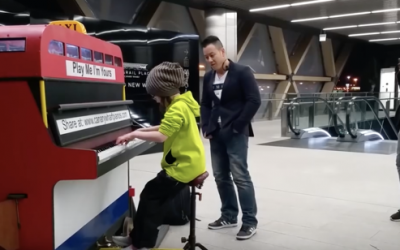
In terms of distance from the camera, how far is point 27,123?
1859 mm

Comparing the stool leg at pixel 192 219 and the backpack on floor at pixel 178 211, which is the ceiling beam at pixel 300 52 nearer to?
the backpack on floor at pixel 178 211

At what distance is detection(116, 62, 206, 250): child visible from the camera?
2400mm

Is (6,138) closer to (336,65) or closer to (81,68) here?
(81,68)

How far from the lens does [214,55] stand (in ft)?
9.76

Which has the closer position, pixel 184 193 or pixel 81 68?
pixel 81 68

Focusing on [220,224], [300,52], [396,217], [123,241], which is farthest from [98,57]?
[300,52]

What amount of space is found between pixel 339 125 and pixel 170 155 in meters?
8.33

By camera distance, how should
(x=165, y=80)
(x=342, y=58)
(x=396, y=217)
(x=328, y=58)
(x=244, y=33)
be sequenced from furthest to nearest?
(x=342, y=58) → (x=328, y=58) → (x=244, y=33) → (x=396, y=217) → (x=165, y=80)

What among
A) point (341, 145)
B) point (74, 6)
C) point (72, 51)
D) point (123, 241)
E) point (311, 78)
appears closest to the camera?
point (72, 51)

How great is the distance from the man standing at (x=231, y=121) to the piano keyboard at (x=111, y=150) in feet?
2.67

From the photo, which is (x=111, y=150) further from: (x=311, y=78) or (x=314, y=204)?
(x=311, y=78)

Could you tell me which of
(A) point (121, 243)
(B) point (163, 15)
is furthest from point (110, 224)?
(B) point (163, 15)

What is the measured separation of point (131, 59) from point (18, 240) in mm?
4944

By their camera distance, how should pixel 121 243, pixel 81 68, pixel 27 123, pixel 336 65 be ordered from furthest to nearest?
pixel 336 65
pixel 121 243
pixel 81 68
pixel 27 123
